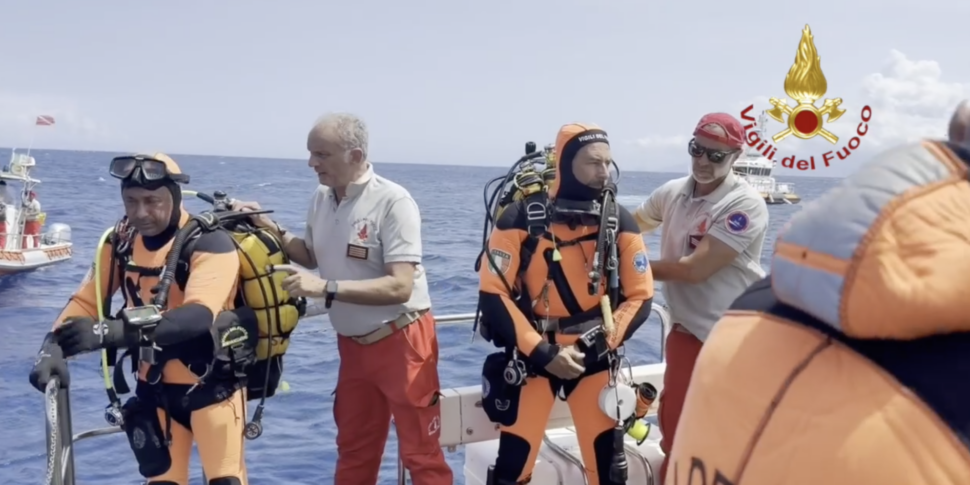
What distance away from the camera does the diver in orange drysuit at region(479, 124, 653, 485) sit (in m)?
3.25

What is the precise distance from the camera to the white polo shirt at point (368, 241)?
11.2 ft

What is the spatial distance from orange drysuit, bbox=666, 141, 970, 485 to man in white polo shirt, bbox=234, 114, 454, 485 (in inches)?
97.0

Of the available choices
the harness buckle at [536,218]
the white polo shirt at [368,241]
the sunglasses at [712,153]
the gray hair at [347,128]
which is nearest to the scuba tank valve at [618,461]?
the harness buckle at [536,218]

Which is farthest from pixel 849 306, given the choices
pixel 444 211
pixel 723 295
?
pixel 444 211

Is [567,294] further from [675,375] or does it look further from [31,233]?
[31,233]

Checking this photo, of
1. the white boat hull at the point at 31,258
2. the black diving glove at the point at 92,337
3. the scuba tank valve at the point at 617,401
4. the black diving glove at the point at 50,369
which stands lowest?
the white boat hull at the point at 31,258

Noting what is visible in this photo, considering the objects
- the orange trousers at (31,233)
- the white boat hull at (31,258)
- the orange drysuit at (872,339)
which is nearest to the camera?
the orange drysuit at (872,339)

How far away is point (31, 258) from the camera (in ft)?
63.8

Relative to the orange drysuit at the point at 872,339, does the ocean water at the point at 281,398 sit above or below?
below

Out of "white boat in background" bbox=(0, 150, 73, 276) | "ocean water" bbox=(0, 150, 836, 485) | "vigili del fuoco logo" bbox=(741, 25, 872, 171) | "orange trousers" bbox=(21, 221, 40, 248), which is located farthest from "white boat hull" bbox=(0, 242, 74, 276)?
"vigili del fuoco logo" bbox=(741, 25, 872, 171)

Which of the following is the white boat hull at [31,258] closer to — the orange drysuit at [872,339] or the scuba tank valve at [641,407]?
the scuba tank valve at [641,407]

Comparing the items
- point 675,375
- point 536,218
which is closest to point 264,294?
point 536,218

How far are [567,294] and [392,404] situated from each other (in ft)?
2.97

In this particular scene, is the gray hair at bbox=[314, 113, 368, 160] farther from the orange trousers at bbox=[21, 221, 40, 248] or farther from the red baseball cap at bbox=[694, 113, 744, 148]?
the orange trousers at bbox=[21, 221, 40, 248]
